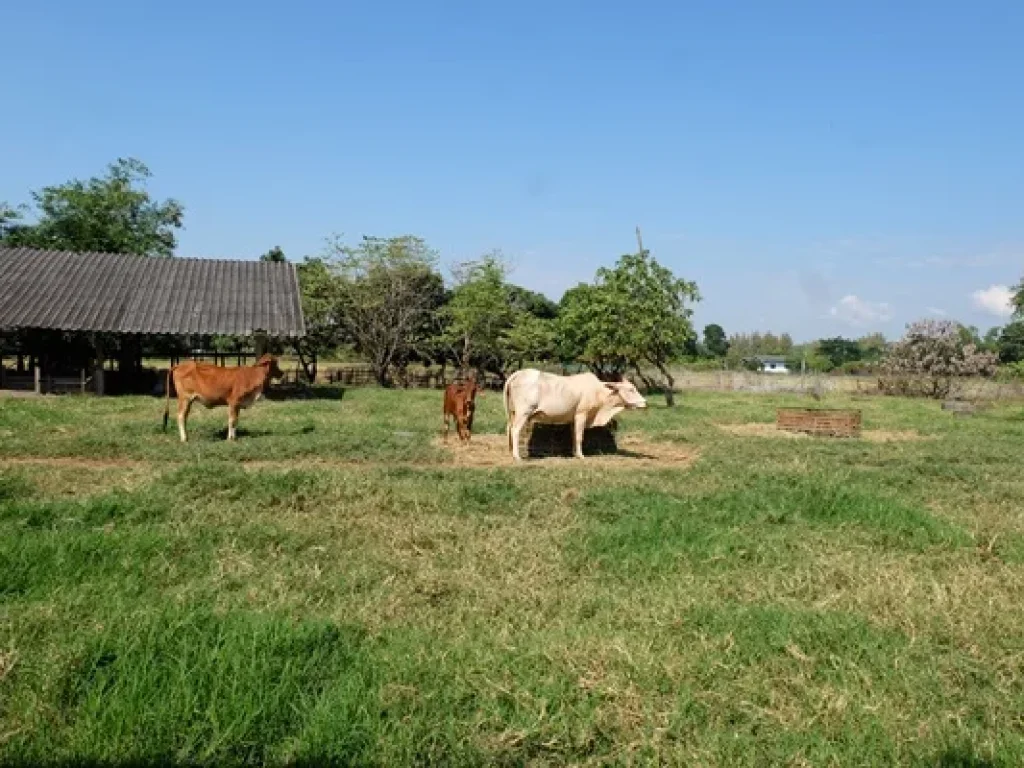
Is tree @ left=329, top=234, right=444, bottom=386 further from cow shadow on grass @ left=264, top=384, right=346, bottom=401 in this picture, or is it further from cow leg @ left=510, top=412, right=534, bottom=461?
cow leg @ left=510, top=412, right=534, bottom=461

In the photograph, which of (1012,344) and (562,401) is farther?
(1012,344)

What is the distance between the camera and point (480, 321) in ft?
101

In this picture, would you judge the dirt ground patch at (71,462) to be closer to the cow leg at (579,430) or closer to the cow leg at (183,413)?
the cow leg at (183,413)

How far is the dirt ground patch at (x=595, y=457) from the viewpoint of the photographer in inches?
424

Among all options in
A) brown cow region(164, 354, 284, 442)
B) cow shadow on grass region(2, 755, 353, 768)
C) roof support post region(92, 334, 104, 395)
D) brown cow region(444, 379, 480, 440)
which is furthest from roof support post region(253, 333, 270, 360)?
cow shadow on grass region(2, 755, 353, 768)

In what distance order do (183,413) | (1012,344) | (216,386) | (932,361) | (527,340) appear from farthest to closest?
1. (1012,344)
2. (932,361)
3. (527,340)
4. (216,386)
5. (183,413)

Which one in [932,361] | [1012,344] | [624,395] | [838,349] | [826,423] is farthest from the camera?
[838,349]

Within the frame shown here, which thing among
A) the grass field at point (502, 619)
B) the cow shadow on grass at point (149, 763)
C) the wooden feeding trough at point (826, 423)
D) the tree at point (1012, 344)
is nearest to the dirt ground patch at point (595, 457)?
the grass field at point (502, 619)

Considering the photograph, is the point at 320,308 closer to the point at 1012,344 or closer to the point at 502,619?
the point at 502,619

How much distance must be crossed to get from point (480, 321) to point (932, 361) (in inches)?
910

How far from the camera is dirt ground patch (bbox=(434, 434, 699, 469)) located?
35.3 feet

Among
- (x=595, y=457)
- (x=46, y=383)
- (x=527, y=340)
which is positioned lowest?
(x=595, y=457)

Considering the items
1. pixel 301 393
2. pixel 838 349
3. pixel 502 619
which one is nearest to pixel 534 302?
pixel 301 393

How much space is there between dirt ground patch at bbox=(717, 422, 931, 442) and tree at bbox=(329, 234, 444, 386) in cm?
1718
